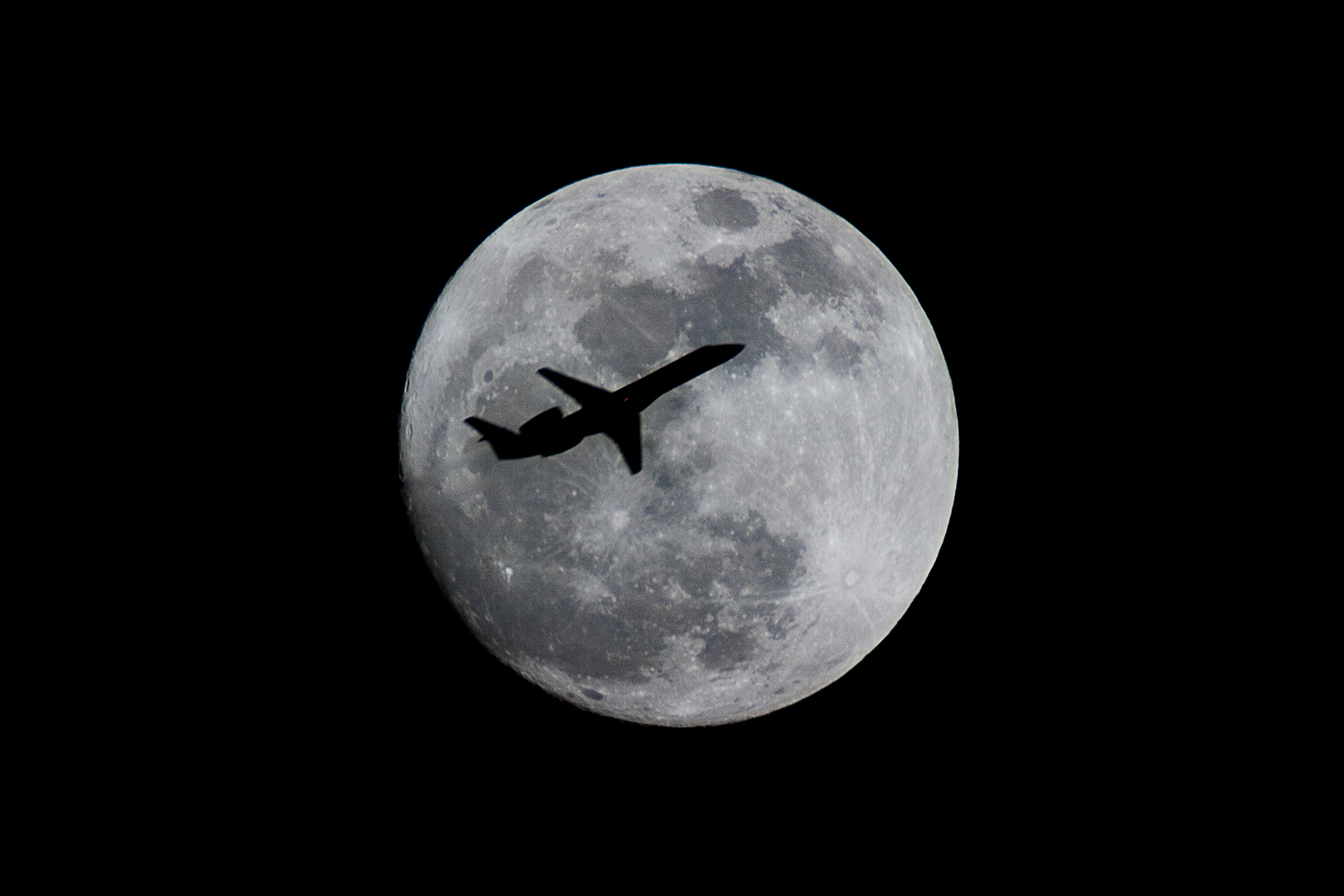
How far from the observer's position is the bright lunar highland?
4227mm

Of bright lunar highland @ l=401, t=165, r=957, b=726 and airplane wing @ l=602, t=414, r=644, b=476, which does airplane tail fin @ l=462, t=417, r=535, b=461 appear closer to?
bright lunar highland @ l=401, t=165, r=957, b=726

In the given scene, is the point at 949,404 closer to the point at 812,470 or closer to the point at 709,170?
the point at 812,470

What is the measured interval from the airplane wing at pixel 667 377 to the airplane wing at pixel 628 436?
0.07m

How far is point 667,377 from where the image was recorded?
416cm

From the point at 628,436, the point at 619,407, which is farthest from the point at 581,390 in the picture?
the point at 628,436

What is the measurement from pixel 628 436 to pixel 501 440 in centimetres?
75

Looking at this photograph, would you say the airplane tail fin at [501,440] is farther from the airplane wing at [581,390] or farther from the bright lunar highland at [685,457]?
the airplane wing at [581,390]

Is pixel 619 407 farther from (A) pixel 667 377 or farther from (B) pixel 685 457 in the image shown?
(B) pixel 685 457

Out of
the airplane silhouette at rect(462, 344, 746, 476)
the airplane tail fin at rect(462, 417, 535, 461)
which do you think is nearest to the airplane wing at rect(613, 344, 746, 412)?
the airplane silhouette at rect(462, 344, 746, 476)

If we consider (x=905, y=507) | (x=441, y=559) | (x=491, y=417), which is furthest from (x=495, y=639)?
(x=905, y=507)

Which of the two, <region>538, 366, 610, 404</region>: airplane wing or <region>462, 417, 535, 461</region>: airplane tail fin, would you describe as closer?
<region>538, 366, 610, 404</region>: airplane wing

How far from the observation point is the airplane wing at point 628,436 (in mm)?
4145

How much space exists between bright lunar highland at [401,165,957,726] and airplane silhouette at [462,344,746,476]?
1.8 inches

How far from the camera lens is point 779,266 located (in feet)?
A: 14.8
